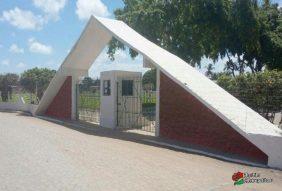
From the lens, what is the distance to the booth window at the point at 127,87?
17.1 metres

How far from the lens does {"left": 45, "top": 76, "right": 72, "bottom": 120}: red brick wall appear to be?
20.5m

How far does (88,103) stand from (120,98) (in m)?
3.37

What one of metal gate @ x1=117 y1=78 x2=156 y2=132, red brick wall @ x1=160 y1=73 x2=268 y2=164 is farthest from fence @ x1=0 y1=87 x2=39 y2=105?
red brick wall @ x1=160 y1=73 x2=268 y2=164

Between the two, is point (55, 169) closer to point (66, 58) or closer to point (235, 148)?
point (235, 148)

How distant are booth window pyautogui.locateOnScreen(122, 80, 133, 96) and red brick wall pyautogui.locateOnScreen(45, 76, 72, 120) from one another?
14.0ft

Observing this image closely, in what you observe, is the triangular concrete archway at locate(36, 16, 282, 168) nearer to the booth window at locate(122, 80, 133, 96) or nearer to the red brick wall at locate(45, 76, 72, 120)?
the red brick wall at locate(45, 76, 72, 120)

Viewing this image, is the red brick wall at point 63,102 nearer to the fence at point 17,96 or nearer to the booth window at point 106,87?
the booth window at point 106,87

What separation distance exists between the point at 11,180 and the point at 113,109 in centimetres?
895

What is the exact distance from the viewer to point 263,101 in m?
17.0

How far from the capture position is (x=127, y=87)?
1728cm

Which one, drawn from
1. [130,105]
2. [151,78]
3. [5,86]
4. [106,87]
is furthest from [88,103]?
[151,78]

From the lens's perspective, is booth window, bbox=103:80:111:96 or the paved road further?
booth window, bbox=103:80:111:96

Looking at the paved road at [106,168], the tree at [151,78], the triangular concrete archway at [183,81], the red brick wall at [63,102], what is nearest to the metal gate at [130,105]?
the triangular concrete archway at [183,81]

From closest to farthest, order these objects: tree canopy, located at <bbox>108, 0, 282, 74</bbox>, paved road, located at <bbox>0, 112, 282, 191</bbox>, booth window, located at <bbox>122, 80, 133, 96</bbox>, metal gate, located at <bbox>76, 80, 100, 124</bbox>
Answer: paved road, located at <bbox>0, 112, 282, 191</bbox> < booth window, located at <bbox>122, 80, 133, 96</bbox> < metal gate, located at <bbox>76, 80, 100, 124</bbox> < tree canopy, located at <bbox>108, 0, 282, 74</bbox>
